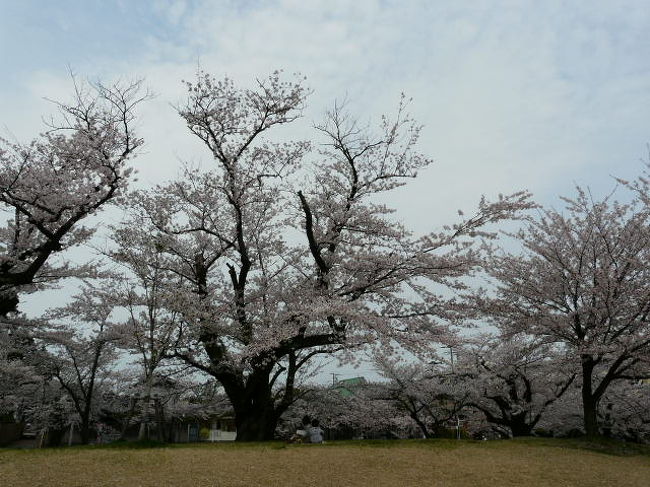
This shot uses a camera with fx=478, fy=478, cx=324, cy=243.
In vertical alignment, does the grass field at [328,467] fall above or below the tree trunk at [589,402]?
below

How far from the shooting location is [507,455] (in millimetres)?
8742

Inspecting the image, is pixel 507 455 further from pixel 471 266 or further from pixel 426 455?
→ pixel 471 266

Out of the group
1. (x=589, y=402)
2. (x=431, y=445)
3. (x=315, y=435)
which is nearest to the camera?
(x=431, y=445)

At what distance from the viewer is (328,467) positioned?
23.4 ft

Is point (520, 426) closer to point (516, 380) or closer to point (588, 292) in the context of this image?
point (516, 380)

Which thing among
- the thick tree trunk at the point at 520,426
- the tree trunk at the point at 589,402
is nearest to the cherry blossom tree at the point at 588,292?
the tree trunk at the point at 589,402

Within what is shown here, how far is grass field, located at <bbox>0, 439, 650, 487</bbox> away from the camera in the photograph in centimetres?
621

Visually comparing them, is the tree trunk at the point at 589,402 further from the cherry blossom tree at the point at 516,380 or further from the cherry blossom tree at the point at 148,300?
the cherry blossom tree at the point at 148,300

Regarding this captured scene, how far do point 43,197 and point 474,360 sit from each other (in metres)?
13.7

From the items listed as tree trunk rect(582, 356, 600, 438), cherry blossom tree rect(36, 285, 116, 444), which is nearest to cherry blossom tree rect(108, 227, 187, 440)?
cherry blossom tree rect(36, 285, 116, 444)

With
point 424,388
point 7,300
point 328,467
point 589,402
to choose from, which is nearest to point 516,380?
point 424,388

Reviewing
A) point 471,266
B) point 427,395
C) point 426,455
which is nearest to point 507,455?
point 426,455

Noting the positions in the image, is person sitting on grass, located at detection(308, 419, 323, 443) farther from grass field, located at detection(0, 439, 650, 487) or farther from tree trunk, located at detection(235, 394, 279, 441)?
grass field, located at detection(0, 439, 650, 487)

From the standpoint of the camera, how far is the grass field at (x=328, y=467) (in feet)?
20.4
